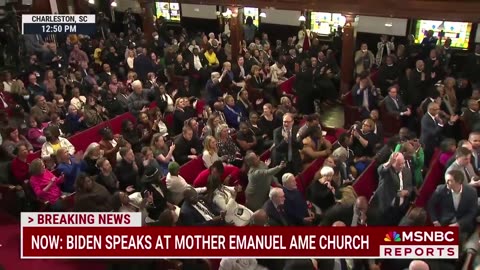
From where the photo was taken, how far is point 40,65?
548 inches

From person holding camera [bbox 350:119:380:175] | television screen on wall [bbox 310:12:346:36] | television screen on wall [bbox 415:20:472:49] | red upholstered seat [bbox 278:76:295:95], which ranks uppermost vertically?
television screen on wall [bbox 310:12:346:36]

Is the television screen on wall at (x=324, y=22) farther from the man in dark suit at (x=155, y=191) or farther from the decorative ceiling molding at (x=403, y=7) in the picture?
the man in dark suit at (x=155, y=191)

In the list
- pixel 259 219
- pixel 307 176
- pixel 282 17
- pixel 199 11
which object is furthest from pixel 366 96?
pixel 199 11

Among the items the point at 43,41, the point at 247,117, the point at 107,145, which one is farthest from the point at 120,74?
the point at 107,145

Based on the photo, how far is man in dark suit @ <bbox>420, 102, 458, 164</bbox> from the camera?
8586 mm

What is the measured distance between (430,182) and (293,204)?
7.02 ft

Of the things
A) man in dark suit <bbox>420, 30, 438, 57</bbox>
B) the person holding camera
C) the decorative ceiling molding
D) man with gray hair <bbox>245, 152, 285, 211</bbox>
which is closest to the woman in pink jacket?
man with gray hair <bbox>245, 152, 285, 211</bbox>

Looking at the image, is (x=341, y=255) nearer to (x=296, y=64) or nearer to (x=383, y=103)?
(x=383, y=103)

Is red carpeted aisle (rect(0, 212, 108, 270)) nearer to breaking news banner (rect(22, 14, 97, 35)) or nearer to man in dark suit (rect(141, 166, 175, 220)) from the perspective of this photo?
man in dark suit (rect(141, 166, 175, 220))

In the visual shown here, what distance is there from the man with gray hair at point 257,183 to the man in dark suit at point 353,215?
958mm

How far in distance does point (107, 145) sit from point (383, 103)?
192 inches

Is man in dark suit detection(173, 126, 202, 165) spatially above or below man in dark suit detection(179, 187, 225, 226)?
above

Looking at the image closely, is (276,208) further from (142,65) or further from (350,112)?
(142,65)

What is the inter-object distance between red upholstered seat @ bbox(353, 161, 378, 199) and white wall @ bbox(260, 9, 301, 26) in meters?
10.4
